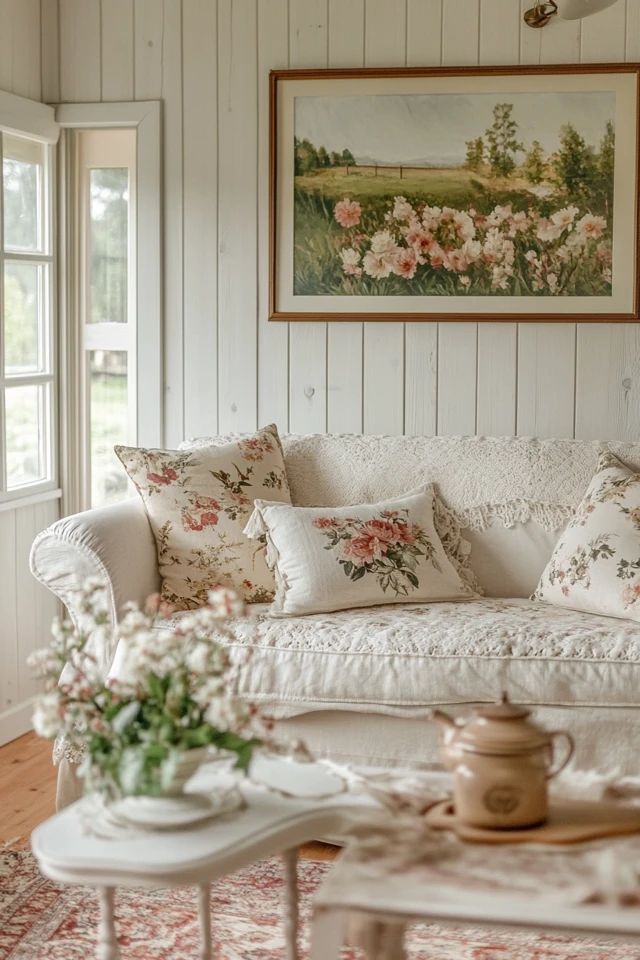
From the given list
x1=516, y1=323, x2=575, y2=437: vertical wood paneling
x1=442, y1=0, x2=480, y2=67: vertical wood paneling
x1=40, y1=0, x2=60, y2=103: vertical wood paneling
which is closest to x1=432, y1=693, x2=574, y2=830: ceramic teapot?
x1=516, y1=323, x2=575, y2=437: vertical wood paneling

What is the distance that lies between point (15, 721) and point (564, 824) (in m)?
2.57

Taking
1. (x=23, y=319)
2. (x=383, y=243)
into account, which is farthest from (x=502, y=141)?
(x=23, y=319)

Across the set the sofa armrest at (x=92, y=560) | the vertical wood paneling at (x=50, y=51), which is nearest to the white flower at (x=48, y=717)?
the sofa armrest at (x=92, y=560)

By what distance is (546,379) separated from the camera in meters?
3.86

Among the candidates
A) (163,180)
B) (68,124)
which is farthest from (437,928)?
(68,124)

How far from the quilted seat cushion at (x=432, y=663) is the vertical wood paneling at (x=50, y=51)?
208 cm

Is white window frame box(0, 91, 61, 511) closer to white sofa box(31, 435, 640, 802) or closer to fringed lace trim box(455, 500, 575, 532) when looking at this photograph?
white sofa box(31, 435, 640, 802)

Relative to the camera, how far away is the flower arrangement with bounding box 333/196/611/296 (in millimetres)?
3787

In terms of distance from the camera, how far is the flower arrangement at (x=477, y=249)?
379cm

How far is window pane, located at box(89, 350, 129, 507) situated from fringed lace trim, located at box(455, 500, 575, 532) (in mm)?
1326

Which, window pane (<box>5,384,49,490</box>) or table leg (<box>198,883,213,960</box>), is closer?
table leg (<box>198,883,213,960</box>)

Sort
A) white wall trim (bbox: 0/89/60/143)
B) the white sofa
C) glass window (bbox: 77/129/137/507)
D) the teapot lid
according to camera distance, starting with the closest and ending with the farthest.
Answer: the teapot lid → the white sofa → white wall trim (bbox: 0/89/60/143) → glass window (bbox: 77/129/137/507)

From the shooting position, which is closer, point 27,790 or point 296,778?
point 296,778

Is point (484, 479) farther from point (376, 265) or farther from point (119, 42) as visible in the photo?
point (119, 42)
